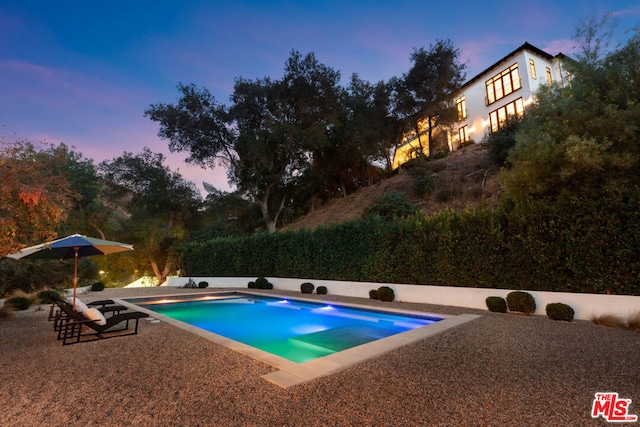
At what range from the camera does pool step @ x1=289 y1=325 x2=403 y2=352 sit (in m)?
7.06

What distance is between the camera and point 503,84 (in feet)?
80.5

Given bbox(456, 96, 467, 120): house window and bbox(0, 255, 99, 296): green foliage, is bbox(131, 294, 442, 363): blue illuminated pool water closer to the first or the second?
bbox(0, 255, 99, 296): green foliage

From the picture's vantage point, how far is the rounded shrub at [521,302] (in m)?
8.28

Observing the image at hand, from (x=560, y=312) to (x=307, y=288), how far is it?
9.86 meters

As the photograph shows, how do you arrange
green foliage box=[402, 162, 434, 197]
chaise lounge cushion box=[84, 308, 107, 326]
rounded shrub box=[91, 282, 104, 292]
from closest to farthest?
chaise lounge cushion box=[84, 308, 107, 326] < rounded shrub box=[91, 282, 104, 292] < green foliage box=[402, 162, 434, 197]

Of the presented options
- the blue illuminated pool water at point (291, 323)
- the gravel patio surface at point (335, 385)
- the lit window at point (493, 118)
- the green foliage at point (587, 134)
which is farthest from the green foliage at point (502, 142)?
the gravel patio surface at point (335, 385)

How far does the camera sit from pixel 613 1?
10.4 metres

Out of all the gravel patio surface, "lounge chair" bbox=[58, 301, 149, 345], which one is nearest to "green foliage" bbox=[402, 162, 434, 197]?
the gravel patio surface

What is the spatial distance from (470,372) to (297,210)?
1026 inches

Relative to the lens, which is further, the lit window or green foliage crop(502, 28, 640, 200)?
the lit window

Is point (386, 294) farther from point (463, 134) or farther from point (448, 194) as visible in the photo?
point (463, 134)

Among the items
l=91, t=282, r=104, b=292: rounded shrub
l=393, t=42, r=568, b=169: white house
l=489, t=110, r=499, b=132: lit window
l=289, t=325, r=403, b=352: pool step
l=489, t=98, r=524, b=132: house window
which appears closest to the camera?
l=289, t=325, r=403, b=352: pool step

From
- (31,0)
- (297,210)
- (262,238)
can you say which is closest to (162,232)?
(297,210)

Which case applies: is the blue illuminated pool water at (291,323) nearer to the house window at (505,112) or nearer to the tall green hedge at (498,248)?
the tall green hedge at (498,248)
